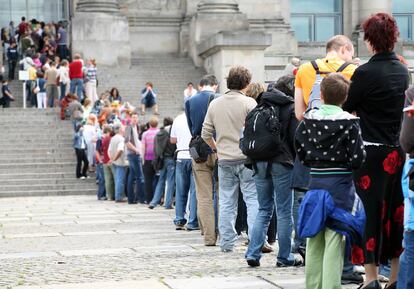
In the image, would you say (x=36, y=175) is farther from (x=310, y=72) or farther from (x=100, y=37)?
(x=310, y=72)

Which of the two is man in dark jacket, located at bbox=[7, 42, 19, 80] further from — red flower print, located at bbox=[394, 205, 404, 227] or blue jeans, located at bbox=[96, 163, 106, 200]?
red flower print, located at bbox=[394, 205, 404, 227]

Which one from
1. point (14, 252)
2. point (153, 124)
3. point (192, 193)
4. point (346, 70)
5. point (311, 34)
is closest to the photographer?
point (346, 70)

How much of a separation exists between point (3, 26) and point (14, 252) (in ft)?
105

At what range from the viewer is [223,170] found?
11828 mm

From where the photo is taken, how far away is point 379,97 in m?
8.75

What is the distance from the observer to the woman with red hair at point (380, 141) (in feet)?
27.8

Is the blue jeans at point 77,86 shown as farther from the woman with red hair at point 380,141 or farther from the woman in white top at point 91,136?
the woman with red hair at point 380,141

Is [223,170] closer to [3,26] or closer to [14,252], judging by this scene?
[14,252]

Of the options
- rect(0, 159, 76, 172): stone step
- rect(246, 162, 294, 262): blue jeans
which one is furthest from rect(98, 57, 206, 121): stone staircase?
rect(246, 162, 294, 262): blue jeans

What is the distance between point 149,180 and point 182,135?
6365 millimetres

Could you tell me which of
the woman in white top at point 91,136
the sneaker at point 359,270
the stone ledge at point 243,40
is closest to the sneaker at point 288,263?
the sneaker at point 359,270

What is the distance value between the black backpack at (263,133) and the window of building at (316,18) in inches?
1233

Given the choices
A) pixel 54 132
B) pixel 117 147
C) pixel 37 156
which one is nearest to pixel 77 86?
pixel 54 132

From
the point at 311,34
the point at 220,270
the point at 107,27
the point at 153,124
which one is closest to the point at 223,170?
the point at 220,270
